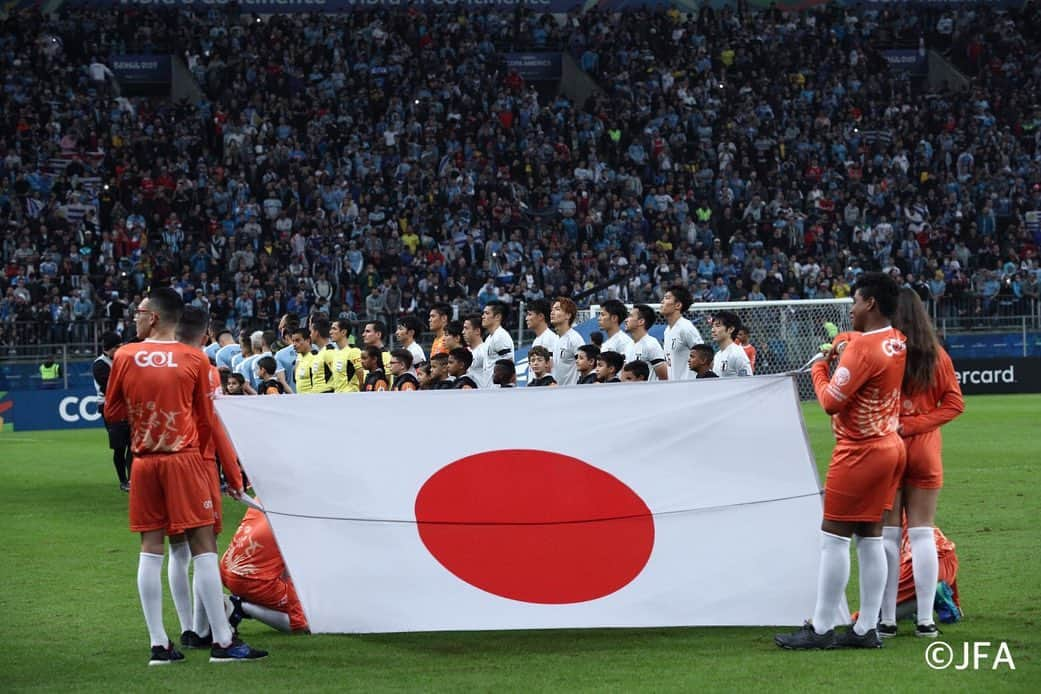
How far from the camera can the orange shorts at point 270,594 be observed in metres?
8.02

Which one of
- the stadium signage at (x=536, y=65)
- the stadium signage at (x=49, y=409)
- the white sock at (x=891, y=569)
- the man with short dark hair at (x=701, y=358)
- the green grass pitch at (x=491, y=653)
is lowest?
the stadium signage at (x=49, y=409)

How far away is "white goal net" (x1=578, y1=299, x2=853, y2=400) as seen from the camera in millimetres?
27203

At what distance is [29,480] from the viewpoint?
685 inches

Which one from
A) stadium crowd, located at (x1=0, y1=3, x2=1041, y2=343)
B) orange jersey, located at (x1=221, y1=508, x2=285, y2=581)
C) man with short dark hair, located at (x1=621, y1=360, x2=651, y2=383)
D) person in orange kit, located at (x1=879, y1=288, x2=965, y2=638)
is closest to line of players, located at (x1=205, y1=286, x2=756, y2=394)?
man with short dark hair, located at (x1=621, y1=360, x2=651, y2=383)

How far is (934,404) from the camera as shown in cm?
754

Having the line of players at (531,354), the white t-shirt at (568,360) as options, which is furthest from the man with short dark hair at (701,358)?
the white t-shirt at (568,360)

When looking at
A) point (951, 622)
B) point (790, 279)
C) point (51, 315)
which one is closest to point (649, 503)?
point (951, 622)

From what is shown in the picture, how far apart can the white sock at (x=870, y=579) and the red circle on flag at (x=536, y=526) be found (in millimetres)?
1100

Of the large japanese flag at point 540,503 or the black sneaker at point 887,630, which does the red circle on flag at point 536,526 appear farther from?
the black sneaker at point 887,630

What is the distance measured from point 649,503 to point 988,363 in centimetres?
2468

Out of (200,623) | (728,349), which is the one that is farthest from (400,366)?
(200,623)

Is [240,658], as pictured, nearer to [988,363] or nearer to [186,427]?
[186,427]

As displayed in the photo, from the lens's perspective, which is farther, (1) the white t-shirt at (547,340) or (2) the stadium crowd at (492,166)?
(2) the stadium crowd at (492,166)

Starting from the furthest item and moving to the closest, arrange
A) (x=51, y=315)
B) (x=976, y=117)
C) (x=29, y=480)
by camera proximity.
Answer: (x=976, y=117) → (x=51, y=315) → (x=29, y=480)
